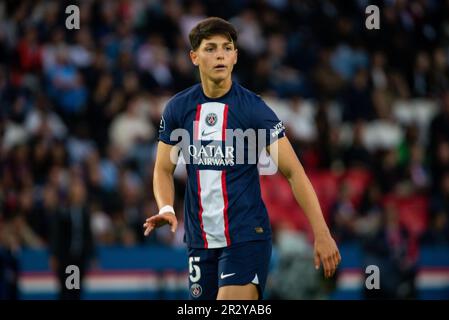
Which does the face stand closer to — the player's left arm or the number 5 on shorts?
the player's left arm

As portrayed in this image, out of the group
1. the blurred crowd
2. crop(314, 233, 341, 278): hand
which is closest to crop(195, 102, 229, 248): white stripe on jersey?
crop(314, 233, 341, 278): hand

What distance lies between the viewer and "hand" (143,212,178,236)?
6777 millimetres

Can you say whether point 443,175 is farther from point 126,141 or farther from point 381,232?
point 126,141

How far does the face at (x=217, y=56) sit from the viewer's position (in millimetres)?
7168

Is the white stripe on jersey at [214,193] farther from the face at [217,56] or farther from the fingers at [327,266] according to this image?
the fingers at [327,266]

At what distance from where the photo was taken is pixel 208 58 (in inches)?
284

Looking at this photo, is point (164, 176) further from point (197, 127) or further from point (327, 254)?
point (327, 254)

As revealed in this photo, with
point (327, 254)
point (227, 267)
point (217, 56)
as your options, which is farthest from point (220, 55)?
point (327, 254)

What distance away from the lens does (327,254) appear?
6.71m

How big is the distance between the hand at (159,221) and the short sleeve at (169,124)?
66 cm

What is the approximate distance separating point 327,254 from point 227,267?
0.75m

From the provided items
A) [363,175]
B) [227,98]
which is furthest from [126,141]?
[227,98]

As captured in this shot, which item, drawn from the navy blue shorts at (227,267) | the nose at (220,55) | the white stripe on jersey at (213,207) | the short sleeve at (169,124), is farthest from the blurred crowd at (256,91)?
the nose at (220,55)

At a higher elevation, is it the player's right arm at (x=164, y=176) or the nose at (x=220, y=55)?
the nose at (x=220, y=55)
